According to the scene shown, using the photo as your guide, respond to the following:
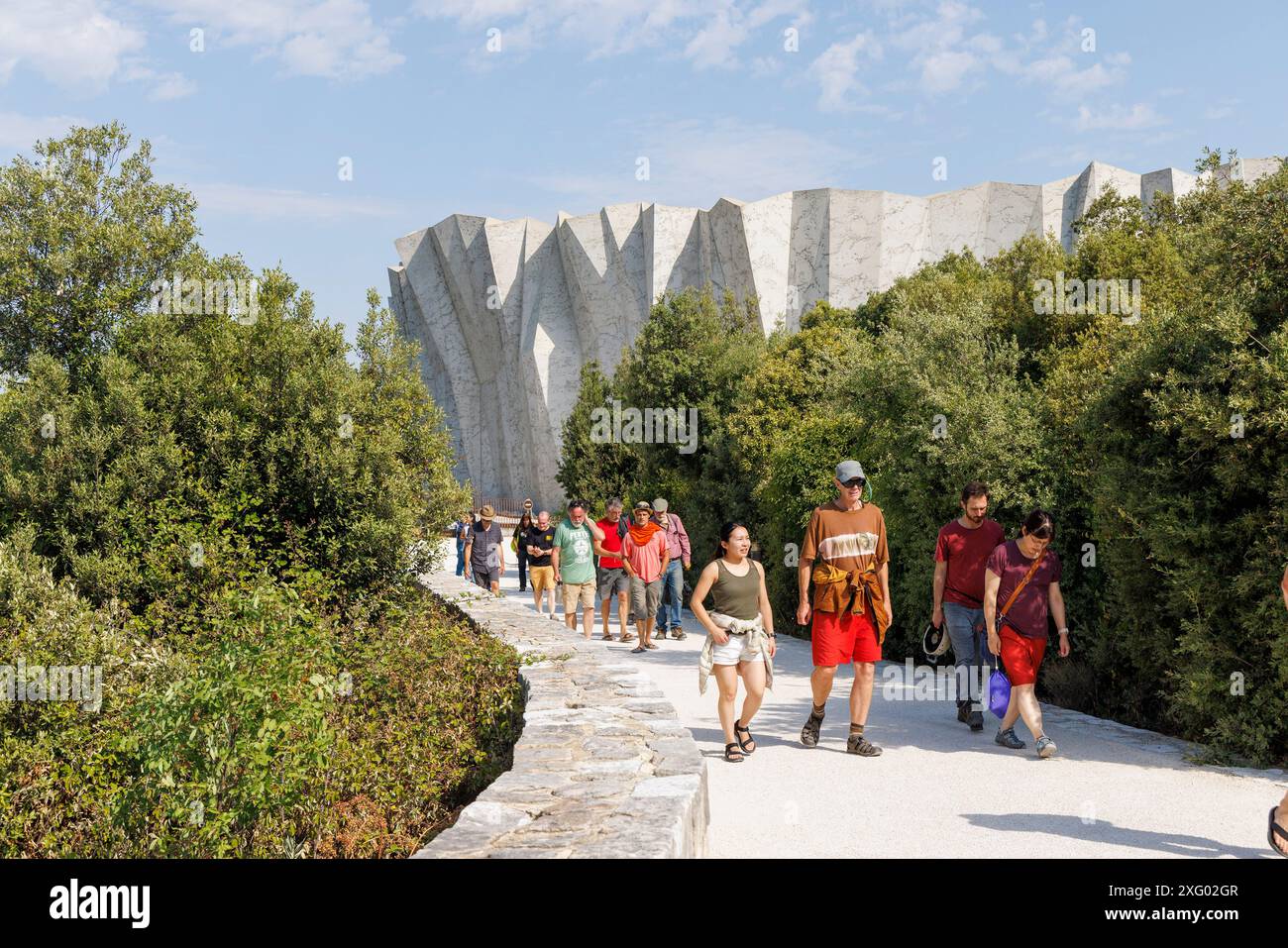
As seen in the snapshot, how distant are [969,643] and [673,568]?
7097mm

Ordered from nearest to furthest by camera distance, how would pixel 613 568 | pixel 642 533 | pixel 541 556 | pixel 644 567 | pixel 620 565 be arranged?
pixel 644 567
pixel 642 533
pixel 620 565
pixel 613 568
pixel 541 556

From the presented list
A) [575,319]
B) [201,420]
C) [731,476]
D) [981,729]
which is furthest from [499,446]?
[981,729]

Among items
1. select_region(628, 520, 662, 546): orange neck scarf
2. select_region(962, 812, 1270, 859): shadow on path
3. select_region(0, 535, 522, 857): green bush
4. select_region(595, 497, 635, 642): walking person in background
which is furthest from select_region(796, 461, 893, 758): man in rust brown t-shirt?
select_region(595, 497, 635, 642): walking person in background

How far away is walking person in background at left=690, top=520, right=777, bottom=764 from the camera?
7.35 m

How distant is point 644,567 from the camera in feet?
43.2

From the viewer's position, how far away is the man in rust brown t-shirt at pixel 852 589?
24.4 ft

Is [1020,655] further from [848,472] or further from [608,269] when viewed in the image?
[608,269]

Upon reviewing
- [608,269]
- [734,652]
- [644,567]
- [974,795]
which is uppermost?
[608,269]

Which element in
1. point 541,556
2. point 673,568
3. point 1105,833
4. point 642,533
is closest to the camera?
point 1105,833

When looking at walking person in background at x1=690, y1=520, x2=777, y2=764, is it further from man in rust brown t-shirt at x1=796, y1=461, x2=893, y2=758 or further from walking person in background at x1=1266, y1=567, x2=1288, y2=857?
walking person in background at x1=1266, y1=567, x2=1288, y2=857

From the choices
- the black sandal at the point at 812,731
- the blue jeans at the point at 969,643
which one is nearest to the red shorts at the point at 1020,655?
the blue jeans at the point at 969,643

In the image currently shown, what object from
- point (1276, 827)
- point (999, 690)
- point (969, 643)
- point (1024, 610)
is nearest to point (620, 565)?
point (969, 643)

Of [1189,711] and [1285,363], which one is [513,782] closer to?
[1189,711]

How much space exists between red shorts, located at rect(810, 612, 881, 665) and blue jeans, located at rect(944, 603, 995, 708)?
45.5 inches
